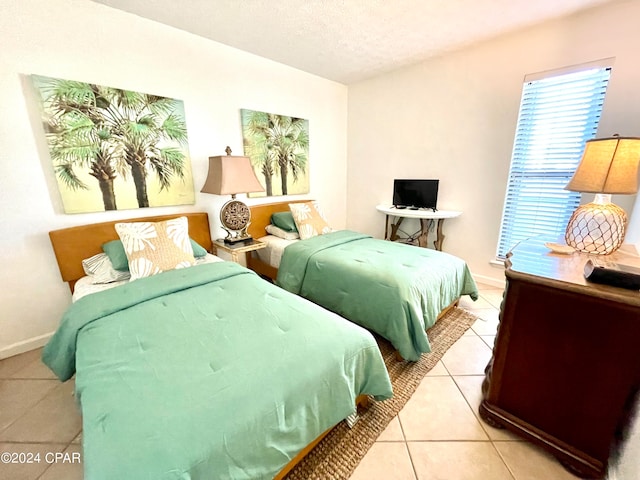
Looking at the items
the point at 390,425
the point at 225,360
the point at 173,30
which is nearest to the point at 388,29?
the point at 173,30

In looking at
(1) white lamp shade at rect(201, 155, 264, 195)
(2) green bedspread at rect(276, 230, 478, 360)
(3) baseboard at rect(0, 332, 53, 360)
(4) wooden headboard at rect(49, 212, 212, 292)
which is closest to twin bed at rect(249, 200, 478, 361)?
(2) green bedspread at rect(276, 230, 478, 360)

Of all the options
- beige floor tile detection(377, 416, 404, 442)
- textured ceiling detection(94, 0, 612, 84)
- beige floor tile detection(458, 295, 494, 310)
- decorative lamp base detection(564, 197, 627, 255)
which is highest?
textured ceiling detection(94, 0, 612, 84)

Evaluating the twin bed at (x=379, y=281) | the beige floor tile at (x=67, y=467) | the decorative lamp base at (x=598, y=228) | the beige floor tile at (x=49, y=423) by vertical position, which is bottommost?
the beige floor tile at (x=67, y=467)

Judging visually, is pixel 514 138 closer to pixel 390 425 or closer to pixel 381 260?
pixel 381 260

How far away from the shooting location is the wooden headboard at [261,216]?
3018 millimetres

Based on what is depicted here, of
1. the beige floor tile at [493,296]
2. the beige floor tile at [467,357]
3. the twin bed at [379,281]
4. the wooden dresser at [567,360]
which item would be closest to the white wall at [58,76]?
the twin bed at [379,281]

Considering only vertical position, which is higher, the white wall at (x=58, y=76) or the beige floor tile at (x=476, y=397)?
the white wall at (x=58, y=76)

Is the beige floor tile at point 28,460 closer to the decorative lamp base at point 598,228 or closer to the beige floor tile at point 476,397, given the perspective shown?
the beige floor tile at point 476,397

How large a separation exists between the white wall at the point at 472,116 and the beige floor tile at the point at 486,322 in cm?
71

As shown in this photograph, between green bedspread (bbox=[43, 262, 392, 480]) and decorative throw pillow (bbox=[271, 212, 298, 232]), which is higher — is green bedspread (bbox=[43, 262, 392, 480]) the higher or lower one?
the lower one

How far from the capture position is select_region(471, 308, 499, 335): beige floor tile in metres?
2.19

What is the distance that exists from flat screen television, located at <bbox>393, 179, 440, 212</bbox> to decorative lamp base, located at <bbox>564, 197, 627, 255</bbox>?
67.7 inches

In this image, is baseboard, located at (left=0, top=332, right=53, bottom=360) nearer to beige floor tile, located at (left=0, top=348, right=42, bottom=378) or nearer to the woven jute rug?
beige floor tile, located at (left=0, top=348, right=42, bottom=378)

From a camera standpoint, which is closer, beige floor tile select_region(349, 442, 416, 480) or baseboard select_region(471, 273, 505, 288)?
beige floor tile select_region(349, 442, 416, 480)
